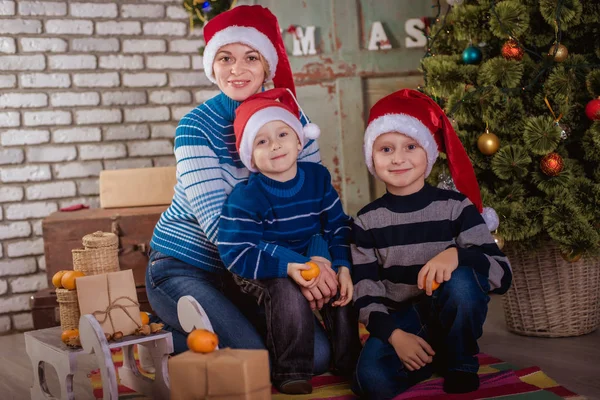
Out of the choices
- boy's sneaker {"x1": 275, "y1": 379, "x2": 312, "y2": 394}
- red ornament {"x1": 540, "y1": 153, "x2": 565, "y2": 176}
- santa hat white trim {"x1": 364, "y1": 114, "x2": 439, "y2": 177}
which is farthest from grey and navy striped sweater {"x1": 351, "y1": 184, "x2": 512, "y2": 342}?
red ornament {"x1": 540, "y1": 153, "x2": 565, "y2": 176}

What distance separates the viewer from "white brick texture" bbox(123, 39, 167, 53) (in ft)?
11.0

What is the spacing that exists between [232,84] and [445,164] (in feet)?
2.83

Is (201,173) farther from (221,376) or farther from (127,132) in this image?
(127,132)

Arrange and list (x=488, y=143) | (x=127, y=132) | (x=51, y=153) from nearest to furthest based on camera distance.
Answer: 1. (x=488, y=143)
2. (x=51, y=153)
3. (x=127, y=132)

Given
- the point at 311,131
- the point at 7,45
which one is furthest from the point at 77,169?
the point at 311,131

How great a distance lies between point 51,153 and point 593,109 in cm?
240

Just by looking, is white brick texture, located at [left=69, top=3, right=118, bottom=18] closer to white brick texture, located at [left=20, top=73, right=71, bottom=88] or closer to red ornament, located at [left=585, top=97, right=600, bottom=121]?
white brick texture, located at [left=20, top=73, right=71, bottom=88]

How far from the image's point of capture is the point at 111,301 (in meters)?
1.76

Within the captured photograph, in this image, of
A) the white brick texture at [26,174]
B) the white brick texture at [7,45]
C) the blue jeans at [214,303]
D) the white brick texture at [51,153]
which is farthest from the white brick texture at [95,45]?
the blue jeans at [214,303]

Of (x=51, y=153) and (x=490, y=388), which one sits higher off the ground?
(x=51, y=153)

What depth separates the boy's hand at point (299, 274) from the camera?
1787mm

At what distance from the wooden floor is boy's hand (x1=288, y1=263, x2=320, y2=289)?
0.79 meters

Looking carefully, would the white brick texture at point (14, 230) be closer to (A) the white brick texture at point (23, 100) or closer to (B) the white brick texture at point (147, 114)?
(A) the white brick texture at point (23, 100)

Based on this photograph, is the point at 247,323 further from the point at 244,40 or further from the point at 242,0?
the point at 242,0
